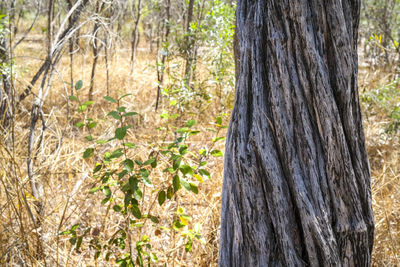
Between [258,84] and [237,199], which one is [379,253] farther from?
[258,84]

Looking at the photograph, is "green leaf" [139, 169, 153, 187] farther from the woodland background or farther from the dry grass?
the dry grass

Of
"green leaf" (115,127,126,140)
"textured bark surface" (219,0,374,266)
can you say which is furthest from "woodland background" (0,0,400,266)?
"textured bark surface" (219,0,374,266)

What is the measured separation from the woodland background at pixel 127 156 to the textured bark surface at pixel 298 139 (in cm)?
47

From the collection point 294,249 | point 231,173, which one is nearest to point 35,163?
point 231,173

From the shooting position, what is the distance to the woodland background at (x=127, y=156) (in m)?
1.72

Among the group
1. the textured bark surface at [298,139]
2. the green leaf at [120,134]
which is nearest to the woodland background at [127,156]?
the green leaf at [120,134]

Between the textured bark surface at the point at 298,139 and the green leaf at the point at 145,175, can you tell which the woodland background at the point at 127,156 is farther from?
the textured bark surface at the point at 298,139

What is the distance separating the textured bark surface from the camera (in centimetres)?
110

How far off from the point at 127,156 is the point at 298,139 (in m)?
1.85

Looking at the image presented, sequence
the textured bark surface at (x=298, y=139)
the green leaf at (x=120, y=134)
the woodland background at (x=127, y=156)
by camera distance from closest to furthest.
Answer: the textured bark surface at (x=298, y=139) < the green leaf at (x=120, y=134) < the woodland background at (x=127, y=156)

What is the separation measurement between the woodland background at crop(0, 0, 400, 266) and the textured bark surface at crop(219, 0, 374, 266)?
1.56 ft

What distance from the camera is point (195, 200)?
9.42ft

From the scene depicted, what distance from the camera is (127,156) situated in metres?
2.71

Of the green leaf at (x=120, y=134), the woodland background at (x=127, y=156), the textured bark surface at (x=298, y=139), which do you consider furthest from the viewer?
the woodland background at (x=127, y=156)
